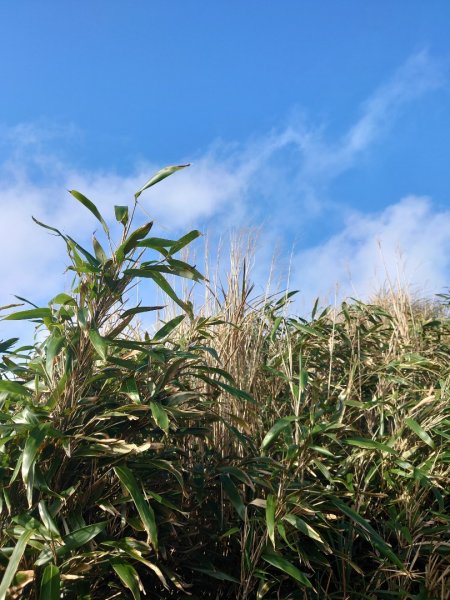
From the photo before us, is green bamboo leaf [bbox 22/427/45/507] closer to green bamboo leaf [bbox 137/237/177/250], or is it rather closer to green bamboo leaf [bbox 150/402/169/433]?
green bamboo leaf [bbox 150/402/169/433]

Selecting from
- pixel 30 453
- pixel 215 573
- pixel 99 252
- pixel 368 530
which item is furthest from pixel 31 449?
pixel 368 530

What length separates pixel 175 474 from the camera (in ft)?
6.19

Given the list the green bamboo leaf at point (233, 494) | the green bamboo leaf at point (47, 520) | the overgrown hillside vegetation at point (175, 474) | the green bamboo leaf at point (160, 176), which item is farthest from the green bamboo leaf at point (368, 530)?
the green bamboo leaf at point (160, 176)

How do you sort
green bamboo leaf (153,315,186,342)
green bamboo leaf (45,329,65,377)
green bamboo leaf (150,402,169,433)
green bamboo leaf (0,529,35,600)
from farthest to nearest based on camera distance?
green bamboo leaf (153,315,186,342) < green bamboo leaf (45,329,65,377) < green bamboo leaf (150,402,169,433) < green bamboo leaf (0,529,35,600)

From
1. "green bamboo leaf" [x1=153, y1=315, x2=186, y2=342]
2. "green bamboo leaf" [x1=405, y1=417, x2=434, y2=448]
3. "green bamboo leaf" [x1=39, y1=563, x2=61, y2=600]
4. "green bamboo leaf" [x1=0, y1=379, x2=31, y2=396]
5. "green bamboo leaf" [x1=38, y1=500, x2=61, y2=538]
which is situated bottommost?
"green bamboo leaf" [x1=39, y1=563, x2=61, y2=600]

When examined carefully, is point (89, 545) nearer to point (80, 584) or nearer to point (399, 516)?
point (80, 584)

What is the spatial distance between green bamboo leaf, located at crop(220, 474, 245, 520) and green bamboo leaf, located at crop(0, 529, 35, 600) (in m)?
0.59

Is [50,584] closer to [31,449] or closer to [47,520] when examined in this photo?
[47,520]

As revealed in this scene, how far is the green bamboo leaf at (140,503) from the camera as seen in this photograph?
1.76 meters

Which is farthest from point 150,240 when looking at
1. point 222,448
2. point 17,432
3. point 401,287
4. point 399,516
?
point 401,287

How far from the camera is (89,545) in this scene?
189cm

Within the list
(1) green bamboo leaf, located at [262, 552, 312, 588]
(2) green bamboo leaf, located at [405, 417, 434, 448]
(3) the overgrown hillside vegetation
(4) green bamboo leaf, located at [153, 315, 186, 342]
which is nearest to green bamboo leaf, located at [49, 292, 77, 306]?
(3) the overgrown hillside vegetation

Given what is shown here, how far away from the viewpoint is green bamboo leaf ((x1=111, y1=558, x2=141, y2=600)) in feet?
5.72

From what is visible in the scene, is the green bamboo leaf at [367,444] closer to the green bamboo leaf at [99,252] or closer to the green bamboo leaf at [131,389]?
the green bamboo leaf at [131,389]
